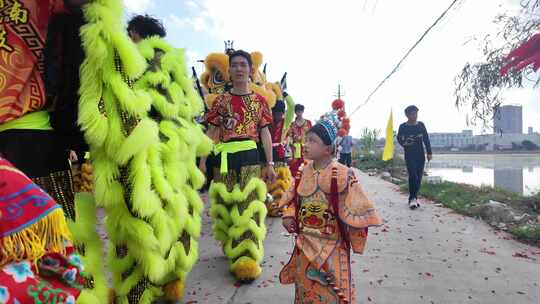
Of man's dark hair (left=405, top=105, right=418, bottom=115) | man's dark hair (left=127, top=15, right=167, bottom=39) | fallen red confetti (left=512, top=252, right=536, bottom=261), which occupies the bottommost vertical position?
fallen red confetti (left=512, top=252, right=536, bottom=261)

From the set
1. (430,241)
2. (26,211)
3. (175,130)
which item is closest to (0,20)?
(26,211)

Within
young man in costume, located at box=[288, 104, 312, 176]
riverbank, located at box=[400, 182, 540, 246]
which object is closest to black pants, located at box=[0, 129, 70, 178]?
riverbank, located at box=[400, 182, 540, 246]

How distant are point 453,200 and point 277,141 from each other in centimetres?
362

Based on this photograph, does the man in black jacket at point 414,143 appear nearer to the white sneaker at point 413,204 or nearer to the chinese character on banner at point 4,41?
the white sneaker at point 413,204

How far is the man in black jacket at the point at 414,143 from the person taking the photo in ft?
22.9

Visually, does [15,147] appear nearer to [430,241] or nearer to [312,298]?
[312,298]

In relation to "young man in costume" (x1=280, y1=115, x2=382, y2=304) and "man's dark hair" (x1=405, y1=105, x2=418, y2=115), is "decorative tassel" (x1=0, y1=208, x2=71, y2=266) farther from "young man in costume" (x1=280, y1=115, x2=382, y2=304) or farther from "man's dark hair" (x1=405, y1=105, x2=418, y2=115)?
Result: "man's dark hair" (x1=405, y1=105, x2=418, y2=115)

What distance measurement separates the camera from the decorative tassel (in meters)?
0.92

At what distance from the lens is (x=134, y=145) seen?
193 cm

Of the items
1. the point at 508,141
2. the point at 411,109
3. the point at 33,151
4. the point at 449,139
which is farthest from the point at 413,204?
the point at 449,139

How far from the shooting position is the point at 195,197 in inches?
115

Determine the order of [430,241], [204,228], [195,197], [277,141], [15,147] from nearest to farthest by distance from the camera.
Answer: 1. [15,147]
2. [195,197]
3. [430,241]
4. [204,228]
5. [277,141]

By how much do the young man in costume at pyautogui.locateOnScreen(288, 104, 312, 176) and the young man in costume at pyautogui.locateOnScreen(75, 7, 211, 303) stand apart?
5.96 metres

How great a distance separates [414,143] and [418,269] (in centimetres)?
371
